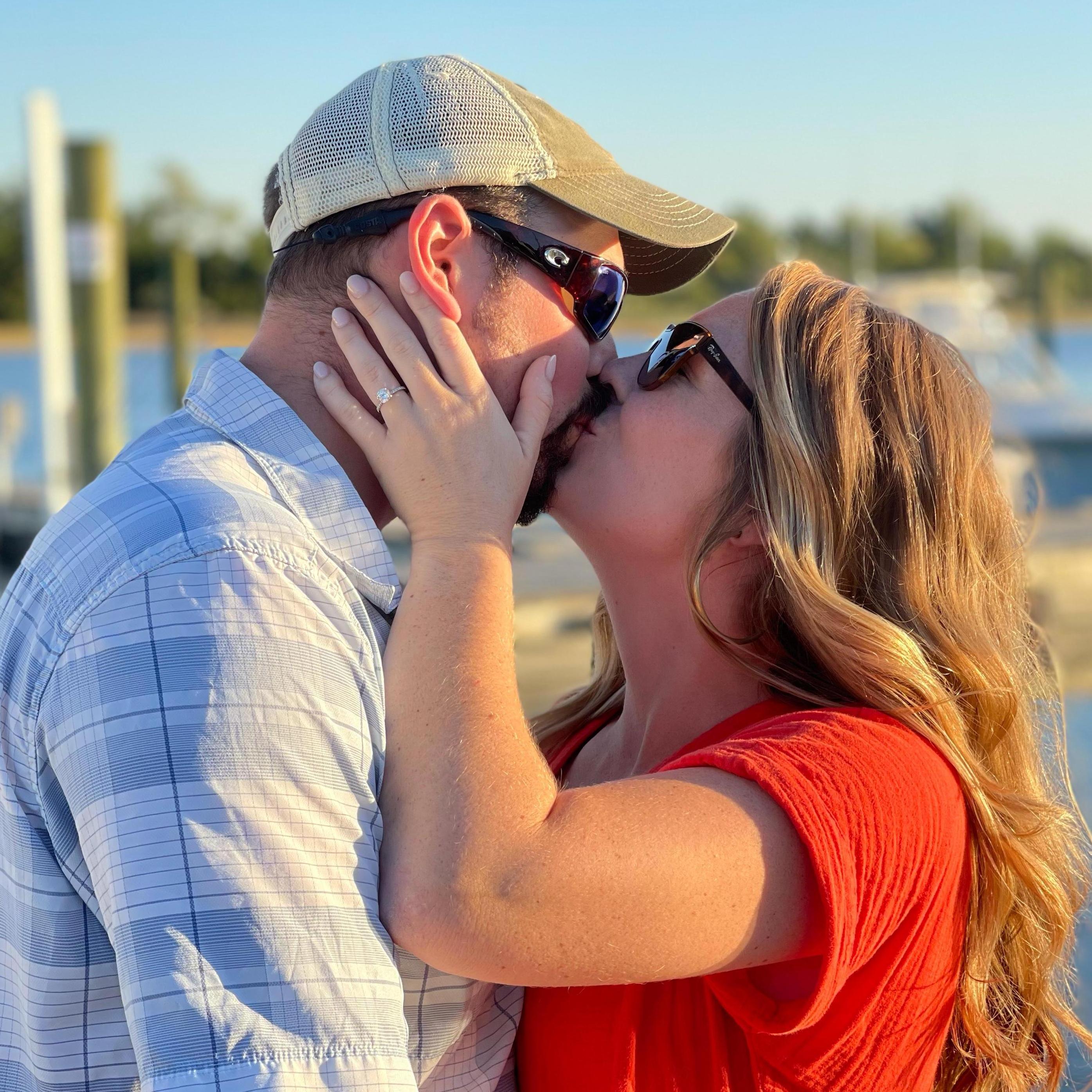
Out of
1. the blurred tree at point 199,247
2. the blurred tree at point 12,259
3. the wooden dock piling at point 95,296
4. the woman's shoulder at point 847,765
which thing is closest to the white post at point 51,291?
the wooden dock piling at point 95,296

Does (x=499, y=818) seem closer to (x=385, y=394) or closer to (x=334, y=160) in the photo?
(x=385, y=394)

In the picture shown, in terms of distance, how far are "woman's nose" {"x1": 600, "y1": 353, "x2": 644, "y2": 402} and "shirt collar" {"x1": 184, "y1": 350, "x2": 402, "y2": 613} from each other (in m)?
0.77

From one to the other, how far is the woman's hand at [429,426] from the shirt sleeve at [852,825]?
1.64 feet

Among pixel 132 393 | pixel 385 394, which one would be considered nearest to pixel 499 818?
pixel 385 394

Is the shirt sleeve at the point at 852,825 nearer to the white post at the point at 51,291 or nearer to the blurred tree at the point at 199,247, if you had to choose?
the white post at the point at 51,291

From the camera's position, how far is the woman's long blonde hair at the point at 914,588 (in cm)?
212

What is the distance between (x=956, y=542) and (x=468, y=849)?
1.22 m

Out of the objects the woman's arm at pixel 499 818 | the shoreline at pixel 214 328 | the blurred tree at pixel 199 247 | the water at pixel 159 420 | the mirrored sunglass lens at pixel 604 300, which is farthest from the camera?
the blurred tree at pixel 199 247

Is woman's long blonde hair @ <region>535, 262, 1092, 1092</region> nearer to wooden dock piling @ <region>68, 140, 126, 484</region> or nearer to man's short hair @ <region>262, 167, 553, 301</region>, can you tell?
man's short hair @ <region>262, 167, 553, 301</region>

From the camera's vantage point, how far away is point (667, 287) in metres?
2.74

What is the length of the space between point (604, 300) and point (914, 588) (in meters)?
0.76

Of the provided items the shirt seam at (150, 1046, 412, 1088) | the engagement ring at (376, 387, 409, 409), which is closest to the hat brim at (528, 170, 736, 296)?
the engagement ring at (376, 387, 409, 409)

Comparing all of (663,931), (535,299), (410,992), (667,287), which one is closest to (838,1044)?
→ (663,931)

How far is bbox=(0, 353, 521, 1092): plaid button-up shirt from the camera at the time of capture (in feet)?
4.58
